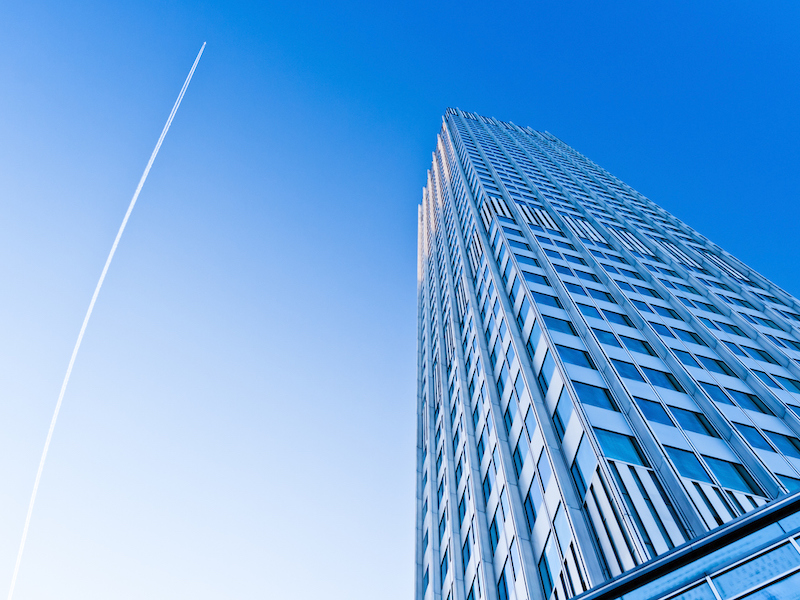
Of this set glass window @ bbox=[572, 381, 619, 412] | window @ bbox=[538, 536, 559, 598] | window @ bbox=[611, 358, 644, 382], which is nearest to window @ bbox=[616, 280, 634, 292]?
window @ bbox=[611, 358, 644, 382]

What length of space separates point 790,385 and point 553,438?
15.8m

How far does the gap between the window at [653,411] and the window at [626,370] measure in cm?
199

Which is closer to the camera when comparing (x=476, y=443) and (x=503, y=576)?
(x=503, y=576)

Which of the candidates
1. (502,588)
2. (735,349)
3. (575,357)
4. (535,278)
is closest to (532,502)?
(502,588)

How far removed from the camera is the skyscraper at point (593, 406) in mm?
18953

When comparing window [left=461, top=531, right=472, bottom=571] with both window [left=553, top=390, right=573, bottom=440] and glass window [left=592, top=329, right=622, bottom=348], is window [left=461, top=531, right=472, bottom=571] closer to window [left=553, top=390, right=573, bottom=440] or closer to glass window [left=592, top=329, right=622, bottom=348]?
window [left=553, top=390, right=573, bottom=440]

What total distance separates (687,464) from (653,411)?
3480 millimetres

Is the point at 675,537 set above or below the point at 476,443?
below

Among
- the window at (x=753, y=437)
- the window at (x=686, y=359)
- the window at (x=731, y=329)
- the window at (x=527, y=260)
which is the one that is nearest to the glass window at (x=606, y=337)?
the window at (x=686, y=359)

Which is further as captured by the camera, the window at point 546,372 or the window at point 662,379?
the window at point 546,372

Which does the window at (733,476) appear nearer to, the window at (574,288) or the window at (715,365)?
the window at (715,365)

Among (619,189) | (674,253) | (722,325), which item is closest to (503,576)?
(722,325)

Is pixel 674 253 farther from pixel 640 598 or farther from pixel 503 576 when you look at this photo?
pixel 640 598

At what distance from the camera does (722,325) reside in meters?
35.8
